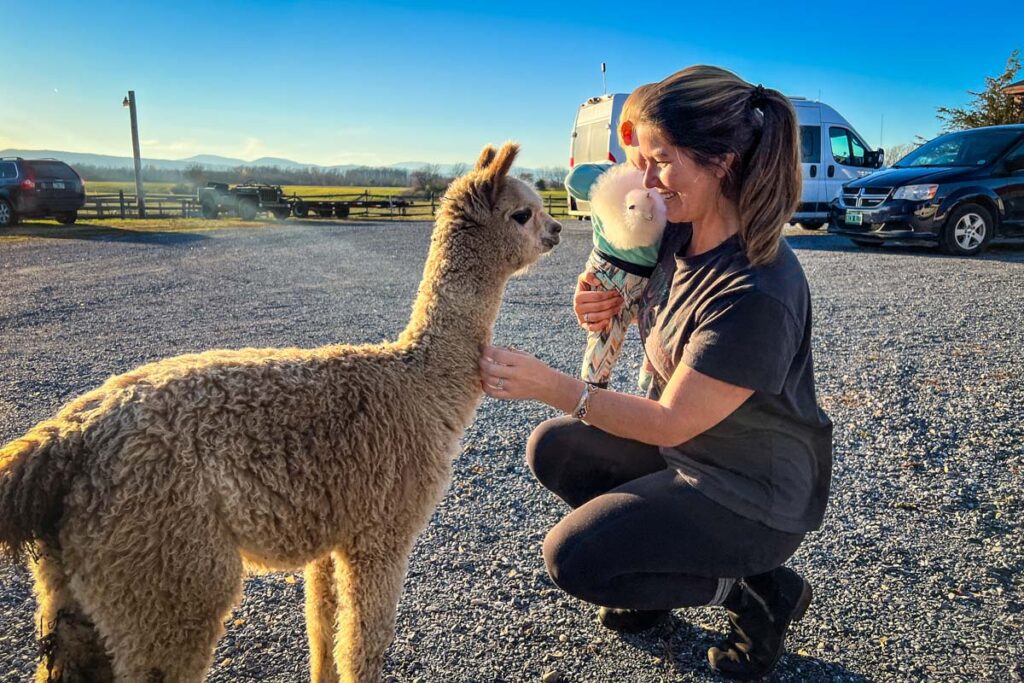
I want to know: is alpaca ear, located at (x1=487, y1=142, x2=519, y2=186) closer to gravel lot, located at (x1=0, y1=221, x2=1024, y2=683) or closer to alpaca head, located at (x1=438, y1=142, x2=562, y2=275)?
alpaca head, located at (x1=438, y1=142, x2=562, y2=275)

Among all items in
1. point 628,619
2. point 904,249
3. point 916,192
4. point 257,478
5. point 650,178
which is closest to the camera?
point 257,478

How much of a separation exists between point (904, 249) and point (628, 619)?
14.1 m

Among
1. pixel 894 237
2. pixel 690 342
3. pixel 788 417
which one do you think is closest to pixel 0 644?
pixel 690 342

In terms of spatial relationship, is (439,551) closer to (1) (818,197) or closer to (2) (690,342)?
(2) (690,342)

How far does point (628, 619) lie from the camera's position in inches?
122

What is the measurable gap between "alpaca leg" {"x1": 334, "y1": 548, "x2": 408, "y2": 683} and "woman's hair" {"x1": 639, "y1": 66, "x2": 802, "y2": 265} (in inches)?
71.9

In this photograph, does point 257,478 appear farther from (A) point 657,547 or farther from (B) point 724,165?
(B) point 724,165

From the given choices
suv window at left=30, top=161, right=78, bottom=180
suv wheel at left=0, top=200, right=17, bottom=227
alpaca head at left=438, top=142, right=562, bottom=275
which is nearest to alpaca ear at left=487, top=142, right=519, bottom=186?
alpaca head at left=438, top=142, right=562, bottom=275

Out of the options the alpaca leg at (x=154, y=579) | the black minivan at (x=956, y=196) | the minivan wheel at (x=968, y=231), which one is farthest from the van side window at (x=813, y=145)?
the alpaca leg at (x=154, y=579)

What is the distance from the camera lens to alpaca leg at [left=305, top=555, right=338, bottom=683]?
279 centimetres

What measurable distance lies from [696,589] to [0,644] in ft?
9.97

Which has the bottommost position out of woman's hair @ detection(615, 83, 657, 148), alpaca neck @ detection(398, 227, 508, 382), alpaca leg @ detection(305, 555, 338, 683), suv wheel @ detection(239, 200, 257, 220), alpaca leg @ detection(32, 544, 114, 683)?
alpaca leg @ detection(305, 555, 338, 683)

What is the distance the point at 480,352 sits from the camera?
2.95m

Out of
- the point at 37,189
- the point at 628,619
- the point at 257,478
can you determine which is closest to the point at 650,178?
the point at 257,478
